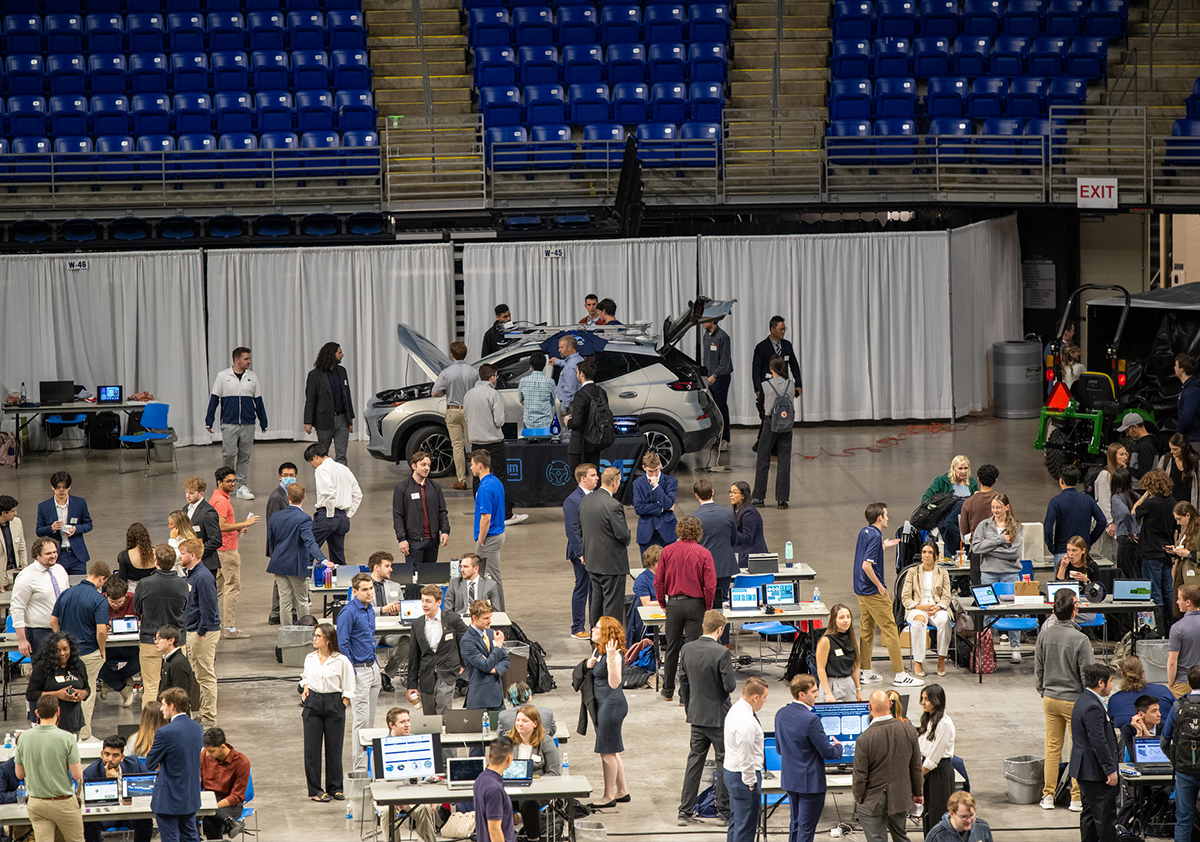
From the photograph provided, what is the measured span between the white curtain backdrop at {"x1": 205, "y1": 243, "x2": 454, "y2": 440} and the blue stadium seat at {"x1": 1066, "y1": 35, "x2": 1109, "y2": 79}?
10911mm

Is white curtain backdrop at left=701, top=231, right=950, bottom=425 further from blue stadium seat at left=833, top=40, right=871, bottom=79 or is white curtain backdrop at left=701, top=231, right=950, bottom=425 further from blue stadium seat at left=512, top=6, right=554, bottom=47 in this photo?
blue stadium seat at left=512, top=6, right=554, bottom=47

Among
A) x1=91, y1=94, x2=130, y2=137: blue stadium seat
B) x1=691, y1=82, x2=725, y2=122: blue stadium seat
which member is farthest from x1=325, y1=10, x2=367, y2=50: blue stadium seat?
x1=691, y1=82, x2=725, y2=122: blue stadium seat

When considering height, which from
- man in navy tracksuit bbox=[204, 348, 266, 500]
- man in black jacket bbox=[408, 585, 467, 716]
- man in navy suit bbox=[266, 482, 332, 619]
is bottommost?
man in black jacket bbox=[408, 585, 467, 716]

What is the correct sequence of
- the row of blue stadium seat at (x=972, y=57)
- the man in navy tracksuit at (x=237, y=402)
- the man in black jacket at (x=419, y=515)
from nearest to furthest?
the man in black jacket at (x=419, y=515)
the man in navy tracksuit at (x=237, y=402)
the row of blue stadium seat at (x=972, y=57)

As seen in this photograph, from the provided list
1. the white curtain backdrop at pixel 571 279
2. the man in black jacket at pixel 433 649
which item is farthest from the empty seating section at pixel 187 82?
the man in black jacket at pixel 433 649

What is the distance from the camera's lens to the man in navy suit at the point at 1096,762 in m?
8.52

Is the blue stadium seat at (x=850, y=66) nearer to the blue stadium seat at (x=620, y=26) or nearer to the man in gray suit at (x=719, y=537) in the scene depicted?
the blue stadium seat at (x=620, y=26)

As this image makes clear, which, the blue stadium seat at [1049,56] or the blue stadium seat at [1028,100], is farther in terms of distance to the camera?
the blue stadium seat at [1049,56]

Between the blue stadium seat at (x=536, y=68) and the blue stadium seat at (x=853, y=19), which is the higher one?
the blue stadium seat at (x=853, y=19)

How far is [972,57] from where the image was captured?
24188mm

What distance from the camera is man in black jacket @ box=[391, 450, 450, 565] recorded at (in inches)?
496

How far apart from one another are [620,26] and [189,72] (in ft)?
23.4

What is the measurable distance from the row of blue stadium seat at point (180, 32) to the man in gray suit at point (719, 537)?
50.2 feet

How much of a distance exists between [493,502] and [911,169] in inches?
492
